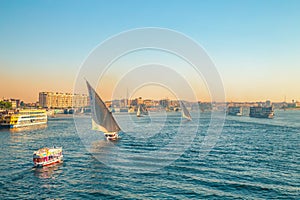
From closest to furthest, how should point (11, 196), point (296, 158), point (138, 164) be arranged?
point (11, 196)
point (138, 164)
point (296, 158)

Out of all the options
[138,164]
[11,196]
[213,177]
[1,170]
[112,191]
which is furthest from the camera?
[138,164]

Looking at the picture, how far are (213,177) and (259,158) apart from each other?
46.1 feet

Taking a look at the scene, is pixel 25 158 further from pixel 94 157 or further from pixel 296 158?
pixel 296 158

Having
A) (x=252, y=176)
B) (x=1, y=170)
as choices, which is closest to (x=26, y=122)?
(x=1, y=170)

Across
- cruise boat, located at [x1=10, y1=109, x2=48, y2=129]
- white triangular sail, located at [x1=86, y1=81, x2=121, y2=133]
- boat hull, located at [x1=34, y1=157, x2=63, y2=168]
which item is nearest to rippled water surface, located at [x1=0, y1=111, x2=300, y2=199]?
boat hull, located at [x1=34, y1=157, x2=63, y2=168]

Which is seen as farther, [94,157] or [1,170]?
[94,157]

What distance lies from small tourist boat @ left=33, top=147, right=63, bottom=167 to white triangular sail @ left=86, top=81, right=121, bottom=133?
21.3 m

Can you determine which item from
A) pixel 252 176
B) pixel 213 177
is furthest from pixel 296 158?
pixel 213 177

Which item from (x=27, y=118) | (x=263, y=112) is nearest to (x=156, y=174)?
(x=27, y=118)

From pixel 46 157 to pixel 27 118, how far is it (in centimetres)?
7590

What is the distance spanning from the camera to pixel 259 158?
142 ft

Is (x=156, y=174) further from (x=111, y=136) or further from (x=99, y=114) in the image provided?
(x=111, y=136)

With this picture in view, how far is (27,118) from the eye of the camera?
108 meters

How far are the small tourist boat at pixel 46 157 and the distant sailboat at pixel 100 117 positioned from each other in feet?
70.1
